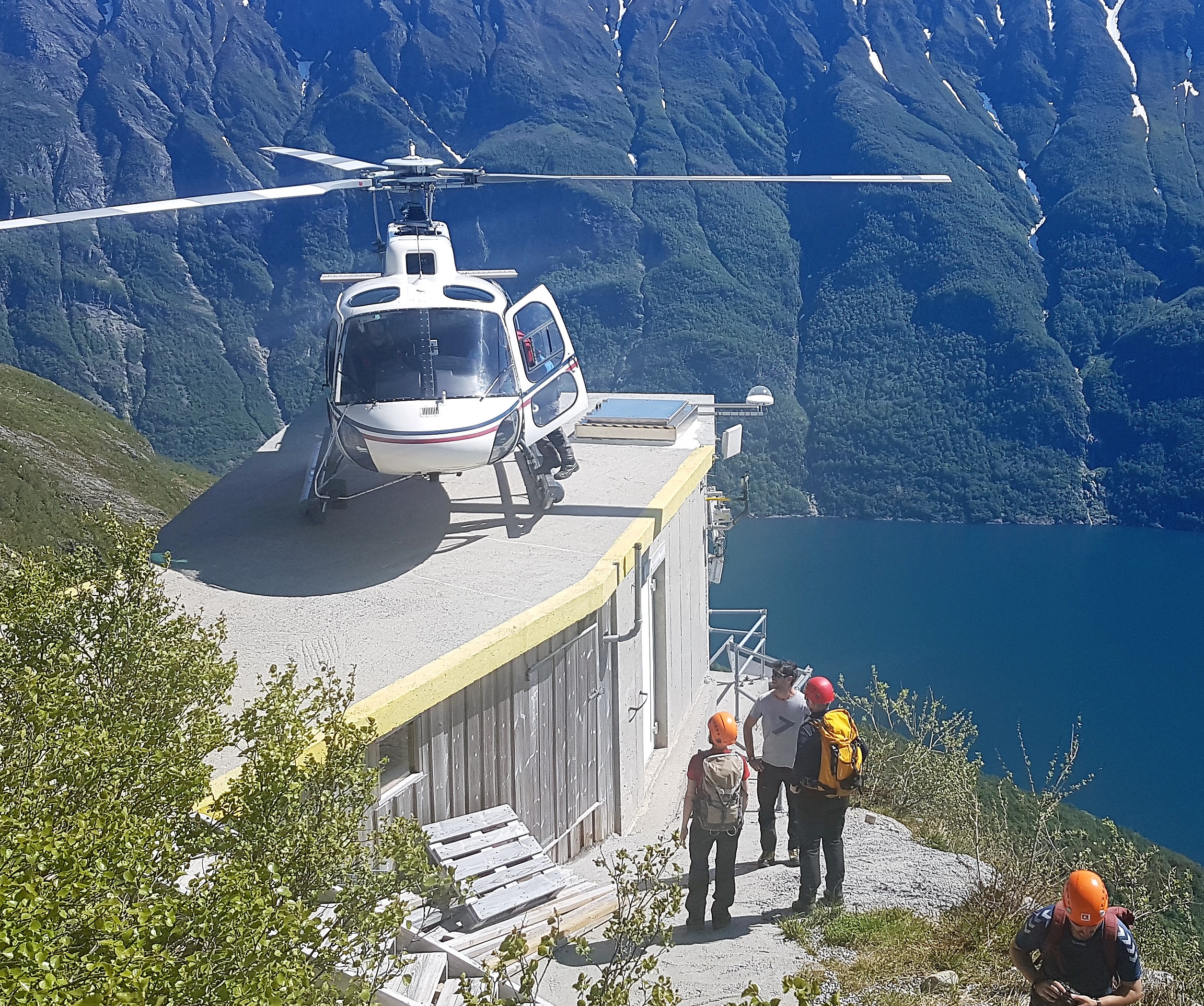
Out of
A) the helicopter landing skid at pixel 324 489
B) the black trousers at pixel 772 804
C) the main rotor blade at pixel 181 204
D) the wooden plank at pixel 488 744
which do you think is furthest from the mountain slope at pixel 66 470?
the black trousers at pixel 772 804

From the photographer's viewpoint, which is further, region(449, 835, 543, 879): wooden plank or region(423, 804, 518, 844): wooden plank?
region(423, 804, 518, 844): wooden plank

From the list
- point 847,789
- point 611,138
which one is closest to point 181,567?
point 847,789

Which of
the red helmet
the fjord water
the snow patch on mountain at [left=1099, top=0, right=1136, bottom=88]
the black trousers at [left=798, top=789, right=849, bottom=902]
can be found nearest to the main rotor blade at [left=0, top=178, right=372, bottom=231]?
the red helmet

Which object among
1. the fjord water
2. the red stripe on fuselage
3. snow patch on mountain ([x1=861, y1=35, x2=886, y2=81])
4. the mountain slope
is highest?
snow patch on mountain ([x1=861, y1=35, x2=886, y2=81])

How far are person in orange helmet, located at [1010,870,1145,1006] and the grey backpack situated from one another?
1.86m

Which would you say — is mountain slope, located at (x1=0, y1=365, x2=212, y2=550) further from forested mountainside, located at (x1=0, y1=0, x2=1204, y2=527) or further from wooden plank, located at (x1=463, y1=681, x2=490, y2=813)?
forested mountainside, located at (x1=0, y1=0, x2=1204, y2=527)

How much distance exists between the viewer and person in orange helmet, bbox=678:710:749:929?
6438mm

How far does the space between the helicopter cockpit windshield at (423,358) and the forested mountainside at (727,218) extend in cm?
7812

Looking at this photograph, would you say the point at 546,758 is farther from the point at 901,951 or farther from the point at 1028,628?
the point at 1028,628

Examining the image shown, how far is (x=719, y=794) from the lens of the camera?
6.43m

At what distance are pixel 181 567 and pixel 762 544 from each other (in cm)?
7027

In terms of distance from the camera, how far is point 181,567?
9.88 meters

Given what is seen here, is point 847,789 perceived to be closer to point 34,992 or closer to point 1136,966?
point 1136,966

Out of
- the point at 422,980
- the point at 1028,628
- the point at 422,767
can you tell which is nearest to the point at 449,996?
the point at 422,980
